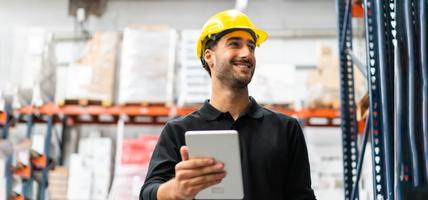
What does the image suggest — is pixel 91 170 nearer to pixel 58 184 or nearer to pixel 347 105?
pixel 58 184

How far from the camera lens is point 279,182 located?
229 cm

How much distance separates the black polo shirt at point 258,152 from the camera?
226 centimetres

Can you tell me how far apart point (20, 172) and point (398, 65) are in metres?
5.85

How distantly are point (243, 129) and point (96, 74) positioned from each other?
5022 mm

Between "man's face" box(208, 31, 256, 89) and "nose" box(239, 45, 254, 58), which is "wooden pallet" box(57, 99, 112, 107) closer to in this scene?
"man's face" box(208, 31, 256, 89)

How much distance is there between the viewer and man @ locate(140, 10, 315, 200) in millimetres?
2268

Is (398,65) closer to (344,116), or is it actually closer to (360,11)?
(344,116)

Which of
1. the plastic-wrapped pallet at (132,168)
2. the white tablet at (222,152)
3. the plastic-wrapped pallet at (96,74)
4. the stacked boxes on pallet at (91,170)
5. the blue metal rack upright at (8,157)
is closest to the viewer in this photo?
the white tablet at (222,152)

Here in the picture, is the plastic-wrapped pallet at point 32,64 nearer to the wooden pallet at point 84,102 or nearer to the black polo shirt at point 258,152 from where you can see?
the wooden pallet at point 84,102

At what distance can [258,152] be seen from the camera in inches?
90.0

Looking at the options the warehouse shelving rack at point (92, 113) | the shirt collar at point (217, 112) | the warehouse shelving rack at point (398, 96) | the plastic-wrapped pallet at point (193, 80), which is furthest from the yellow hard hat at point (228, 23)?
the warehouse shelving rack at point (92, 113)

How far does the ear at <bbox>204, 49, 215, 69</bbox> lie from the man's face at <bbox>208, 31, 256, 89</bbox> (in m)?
0.05

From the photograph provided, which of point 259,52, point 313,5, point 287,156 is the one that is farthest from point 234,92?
point 313,5

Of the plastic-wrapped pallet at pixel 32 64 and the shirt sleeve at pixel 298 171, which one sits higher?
the plastic-wrapped pallet at pixel 32 64
